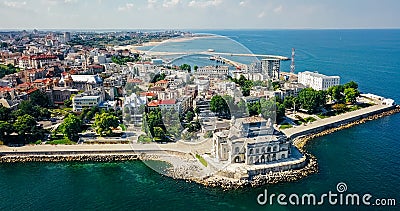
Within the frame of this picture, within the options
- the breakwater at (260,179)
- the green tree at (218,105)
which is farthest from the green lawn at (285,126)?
the green tree at (218,105)

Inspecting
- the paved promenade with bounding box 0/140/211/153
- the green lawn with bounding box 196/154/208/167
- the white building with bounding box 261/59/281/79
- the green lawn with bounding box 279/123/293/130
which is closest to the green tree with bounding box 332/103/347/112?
the green lawn with bounding box 279/123/293/130

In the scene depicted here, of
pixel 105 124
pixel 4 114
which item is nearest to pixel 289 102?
pixel 105 124

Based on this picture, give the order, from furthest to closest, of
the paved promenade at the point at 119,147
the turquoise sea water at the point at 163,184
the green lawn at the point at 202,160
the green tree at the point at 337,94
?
the green tree at the point at 337,94
the paved promenade at the point at 119,147
the green lawn at the point at 202,160
the turquoise sea water at the point at 163,184

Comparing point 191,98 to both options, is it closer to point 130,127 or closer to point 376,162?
point 130,127

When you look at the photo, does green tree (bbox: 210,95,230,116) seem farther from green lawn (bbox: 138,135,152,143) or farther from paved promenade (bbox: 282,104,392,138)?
paved promenade (bbox: 282,104,392,138)

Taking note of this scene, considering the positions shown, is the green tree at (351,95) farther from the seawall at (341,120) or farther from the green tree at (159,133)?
the green tree at (159,133)

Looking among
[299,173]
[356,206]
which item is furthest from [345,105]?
[356,206]

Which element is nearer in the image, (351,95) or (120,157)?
(120,157)

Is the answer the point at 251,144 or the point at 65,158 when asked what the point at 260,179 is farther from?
the point at 65,158
